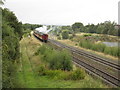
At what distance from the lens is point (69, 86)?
46.1 feet

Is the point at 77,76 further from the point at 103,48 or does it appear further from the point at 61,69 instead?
the point at 103,48

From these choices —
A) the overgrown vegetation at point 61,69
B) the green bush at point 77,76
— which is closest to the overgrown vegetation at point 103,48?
the overgrown vegetation at point 61,69

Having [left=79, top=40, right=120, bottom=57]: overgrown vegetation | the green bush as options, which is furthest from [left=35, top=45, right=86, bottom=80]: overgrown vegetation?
[left=79, top=40, right=120, bottom=57]: overgrown vegetation

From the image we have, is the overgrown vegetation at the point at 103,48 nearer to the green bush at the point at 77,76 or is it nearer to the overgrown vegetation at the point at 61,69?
the overgrown vegetation at the point at 61,69

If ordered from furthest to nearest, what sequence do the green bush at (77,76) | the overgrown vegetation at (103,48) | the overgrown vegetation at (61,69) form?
the overgrown vegetation at (103,48) → the overgrown vegetation at (61,69) → the green bush at (77,76)

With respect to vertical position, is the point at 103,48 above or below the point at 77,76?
above

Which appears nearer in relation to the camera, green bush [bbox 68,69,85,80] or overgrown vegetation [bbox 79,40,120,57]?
green bush [bbox 68,69,85,80]

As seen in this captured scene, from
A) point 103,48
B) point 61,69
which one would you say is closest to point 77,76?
point 61,69

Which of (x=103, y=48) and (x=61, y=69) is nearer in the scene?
(x=61, y=69)

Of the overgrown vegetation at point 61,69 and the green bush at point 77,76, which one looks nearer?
the green bush at point 77,76

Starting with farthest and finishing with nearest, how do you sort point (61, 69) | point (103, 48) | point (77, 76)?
point (103, 48), point (61, 69), point (77, 76)

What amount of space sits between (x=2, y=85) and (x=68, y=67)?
32.3 feet

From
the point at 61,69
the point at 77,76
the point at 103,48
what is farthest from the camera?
the point at 103,48

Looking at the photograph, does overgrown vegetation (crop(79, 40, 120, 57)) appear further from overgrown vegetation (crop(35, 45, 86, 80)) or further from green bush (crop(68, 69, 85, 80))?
green bush (crop(68, 69, 85, 80))
